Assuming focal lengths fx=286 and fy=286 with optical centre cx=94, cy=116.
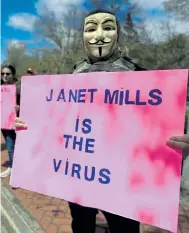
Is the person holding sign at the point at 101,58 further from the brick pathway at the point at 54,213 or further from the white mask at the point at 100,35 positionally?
the brick pathway at the point at 54,213

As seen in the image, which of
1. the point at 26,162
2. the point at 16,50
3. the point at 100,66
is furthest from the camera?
the point at 16,50

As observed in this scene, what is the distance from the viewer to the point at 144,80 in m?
1.22

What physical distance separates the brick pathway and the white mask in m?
1.54

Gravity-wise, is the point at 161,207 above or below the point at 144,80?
below

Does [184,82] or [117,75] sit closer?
[184,82]

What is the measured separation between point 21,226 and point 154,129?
1.66m

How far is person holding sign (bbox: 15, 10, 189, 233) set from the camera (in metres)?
1.42

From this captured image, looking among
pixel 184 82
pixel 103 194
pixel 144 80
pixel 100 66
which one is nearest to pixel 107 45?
pixel 100 66

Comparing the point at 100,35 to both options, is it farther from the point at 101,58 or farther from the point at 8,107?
the point at 8,107

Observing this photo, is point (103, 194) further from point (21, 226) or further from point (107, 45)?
point (21, 226)

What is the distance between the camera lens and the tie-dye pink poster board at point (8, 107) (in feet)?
9.90

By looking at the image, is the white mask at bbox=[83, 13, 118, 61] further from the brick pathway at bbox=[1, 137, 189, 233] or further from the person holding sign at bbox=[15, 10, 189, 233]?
the brick pathway at bbox=[1, 137, 189, 233]

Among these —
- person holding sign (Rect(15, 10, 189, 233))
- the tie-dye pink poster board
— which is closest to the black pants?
person holding sign (Rect(15, 10, 189, 233))

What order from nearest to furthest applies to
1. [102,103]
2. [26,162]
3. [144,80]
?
[144,80] → [102,103] → [26,162]
